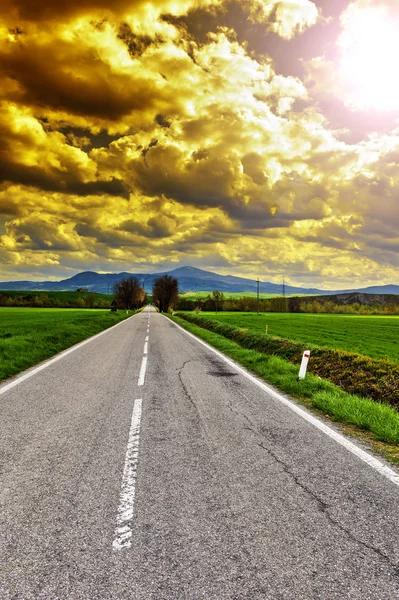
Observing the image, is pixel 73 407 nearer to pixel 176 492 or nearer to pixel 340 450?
pixel 176 492

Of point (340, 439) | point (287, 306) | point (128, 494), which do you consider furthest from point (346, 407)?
point (287, 306)

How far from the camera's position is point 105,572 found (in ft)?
→ 7.84

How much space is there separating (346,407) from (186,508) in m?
4.43

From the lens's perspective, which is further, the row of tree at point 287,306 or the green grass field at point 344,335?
the row of tree at point 287,306

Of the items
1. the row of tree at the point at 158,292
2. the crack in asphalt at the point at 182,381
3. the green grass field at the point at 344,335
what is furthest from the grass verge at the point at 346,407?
the row of tree at the point at 158,292

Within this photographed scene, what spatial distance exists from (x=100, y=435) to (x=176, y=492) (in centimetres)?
197

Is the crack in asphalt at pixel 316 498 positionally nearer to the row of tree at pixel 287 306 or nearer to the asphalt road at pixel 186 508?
the asphalt road at pixel 186 508

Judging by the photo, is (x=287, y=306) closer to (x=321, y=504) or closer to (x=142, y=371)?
(x=142, y=371)

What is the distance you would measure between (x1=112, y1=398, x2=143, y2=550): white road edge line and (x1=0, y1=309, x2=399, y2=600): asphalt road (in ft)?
0.05

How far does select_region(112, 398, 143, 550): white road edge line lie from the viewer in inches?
108

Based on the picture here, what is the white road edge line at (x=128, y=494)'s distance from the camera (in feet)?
8.97

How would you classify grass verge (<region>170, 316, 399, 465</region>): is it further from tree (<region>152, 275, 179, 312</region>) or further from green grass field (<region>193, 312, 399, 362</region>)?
tree (<region>152, 275, 179, 312</region>)

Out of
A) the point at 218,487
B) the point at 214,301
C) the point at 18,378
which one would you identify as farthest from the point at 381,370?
the point at 214,301

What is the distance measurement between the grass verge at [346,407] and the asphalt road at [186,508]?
0.75 meters
